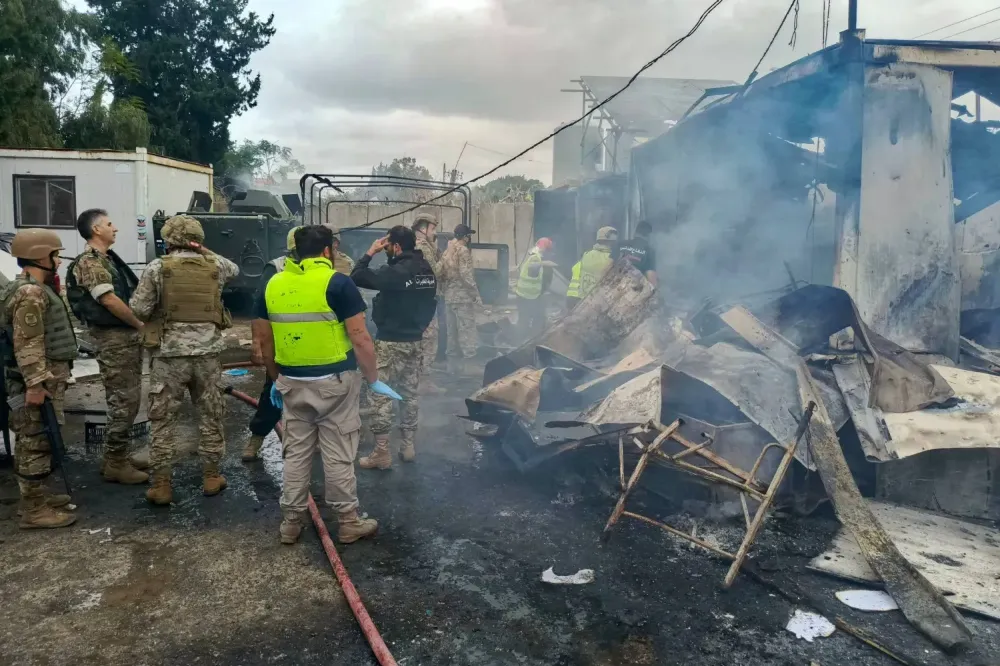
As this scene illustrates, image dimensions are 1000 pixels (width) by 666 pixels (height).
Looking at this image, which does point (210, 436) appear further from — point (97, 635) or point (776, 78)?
point (776, 78)

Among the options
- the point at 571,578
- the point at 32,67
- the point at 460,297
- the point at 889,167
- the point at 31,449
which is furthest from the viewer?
the point at 32,67

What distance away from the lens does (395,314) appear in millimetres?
4930

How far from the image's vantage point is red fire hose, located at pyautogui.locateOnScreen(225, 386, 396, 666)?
2.64m

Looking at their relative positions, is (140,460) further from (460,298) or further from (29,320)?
(460,298)

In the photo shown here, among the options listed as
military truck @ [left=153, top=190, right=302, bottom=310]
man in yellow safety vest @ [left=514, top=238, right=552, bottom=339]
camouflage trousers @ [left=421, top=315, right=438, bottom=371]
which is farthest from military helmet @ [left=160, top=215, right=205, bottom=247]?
military truck @ [left=153, top=190, right=302, bottom=310]

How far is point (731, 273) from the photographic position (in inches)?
369

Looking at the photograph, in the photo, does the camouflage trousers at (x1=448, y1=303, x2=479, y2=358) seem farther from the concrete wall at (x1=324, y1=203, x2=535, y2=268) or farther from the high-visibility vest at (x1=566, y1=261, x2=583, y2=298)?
the concrete wall at (x1=324, y1=203, x2=535, y2=268)

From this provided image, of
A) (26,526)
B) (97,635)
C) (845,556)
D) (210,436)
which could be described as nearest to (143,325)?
(210,436)

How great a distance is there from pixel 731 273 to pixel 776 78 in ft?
11.1

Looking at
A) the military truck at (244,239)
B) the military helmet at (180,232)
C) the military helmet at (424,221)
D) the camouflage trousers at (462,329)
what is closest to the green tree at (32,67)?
the military truck at (244,239)

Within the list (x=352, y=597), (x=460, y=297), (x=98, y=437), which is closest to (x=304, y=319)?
(x=352, y=597)

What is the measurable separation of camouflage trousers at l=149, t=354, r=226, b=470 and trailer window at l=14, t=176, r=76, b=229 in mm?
11609

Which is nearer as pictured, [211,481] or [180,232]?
[180,232]

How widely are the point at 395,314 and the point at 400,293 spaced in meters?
0.16
